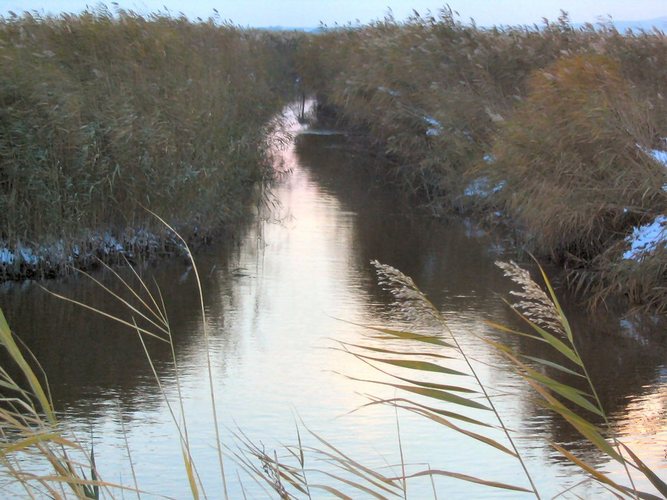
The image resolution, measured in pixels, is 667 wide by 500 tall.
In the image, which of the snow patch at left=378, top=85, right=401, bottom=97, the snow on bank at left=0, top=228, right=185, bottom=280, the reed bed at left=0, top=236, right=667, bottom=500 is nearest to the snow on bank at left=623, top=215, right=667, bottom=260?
the reed bed at left=0, top=236, right=667, bottom=500

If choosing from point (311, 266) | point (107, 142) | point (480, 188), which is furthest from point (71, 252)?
point (480, 188)

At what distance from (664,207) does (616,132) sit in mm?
748

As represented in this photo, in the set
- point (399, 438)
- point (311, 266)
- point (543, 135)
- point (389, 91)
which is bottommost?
point (311, 266)

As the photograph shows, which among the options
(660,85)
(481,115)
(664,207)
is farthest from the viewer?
(481,115)

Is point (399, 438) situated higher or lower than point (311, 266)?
higher

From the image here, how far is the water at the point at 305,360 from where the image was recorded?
407cm

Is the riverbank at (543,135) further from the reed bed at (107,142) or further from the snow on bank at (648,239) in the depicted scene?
the reed bed at (107,142)

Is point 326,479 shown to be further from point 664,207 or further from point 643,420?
point 664,207

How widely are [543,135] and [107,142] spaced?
131 inches

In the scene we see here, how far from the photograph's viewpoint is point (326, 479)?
3770 millimetres

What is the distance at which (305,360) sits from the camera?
5.38 m

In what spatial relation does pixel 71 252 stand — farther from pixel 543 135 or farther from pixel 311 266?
pixel 543 135

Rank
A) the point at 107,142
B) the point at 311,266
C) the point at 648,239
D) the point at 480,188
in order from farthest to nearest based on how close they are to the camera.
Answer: the point at 480,188 → the point at 311,266 → the point at 107,142 → the point at 648,239

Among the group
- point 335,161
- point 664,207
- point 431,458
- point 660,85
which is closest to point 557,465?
point 431,458
